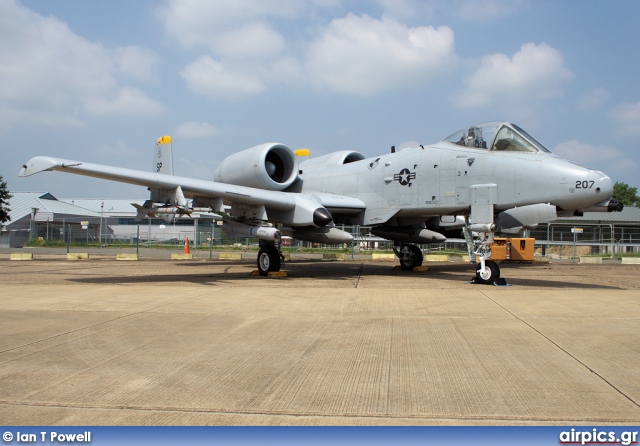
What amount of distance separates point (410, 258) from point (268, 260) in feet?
15.6

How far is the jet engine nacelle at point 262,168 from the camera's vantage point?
14.7m

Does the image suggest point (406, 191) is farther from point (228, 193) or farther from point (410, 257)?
point (228, 193)

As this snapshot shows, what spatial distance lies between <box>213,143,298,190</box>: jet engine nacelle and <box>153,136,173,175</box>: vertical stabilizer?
1630mm

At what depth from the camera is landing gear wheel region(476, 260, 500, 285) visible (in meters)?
10.9

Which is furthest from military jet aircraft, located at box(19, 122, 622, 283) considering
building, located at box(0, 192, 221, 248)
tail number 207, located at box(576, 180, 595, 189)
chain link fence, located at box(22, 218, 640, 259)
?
building, located at box(0, 192, 221, 248)

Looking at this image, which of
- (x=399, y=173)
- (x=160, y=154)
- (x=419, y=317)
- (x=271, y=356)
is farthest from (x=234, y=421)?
(x=160, y=154)

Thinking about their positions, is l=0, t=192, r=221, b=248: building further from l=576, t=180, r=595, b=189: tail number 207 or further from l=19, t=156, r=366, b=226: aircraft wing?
l=576, t=180, r=595, b=189: tail number 207

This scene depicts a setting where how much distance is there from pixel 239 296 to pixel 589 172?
7.14 meters

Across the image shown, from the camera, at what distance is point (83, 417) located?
2943 mm

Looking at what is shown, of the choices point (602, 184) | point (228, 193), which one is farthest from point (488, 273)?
point (228, 193)

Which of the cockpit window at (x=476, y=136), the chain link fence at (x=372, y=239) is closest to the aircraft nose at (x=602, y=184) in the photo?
the cockpit window at (x=476, y=136)

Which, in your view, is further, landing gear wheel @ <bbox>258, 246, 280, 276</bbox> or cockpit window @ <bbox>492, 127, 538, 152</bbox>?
landing gear wheel @ <bbox>258, 246, 280, 276</bbox>

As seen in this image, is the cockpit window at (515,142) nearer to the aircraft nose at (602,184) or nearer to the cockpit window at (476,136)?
the cockpit window at (476,136)

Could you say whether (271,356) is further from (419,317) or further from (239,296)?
(239,296)
